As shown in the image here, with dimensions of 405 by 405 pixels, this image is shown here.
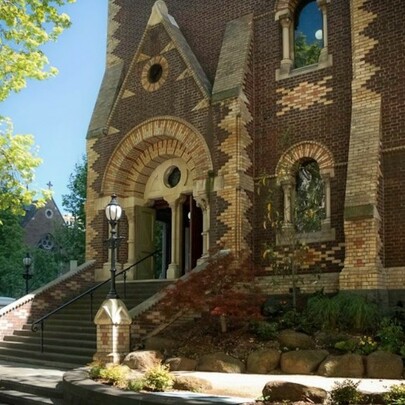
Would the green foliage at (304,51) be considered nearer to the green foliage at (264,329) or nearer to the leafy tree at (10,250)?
the green foliage at (264,329)

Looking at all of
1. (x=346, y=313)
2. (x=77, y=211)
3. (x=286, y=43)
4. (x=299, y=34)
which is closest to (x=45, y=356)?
(x=346, y=313)

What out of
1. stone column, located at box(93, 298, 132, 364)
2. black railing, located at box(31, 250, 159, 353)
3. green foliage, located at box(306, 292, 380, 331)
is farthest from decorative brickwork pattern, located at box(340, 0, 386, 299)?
black railing, located at box(31, 250, 159, 353)

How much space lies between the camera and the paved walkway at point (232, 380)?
8.09 meters

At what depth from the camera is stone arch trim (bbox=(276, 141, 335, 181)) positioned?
1448cm

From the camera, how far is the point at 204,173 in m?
15.9

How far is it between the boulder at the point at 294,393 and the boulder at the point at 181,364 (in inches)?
171

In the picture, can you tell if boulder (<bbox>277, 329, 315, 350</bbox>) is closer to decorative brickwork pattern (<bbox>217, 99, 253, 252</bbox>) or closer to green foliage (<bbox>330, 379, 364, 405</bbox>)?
decorative brickwork pattern (<bbox>217, 99, 253, 252</bbox>)

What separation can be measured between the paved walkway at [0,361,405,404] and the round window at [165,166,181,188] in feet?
22.8

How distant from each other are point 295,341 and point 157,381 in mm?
4018

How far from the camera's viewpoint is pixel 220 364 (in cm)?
1064

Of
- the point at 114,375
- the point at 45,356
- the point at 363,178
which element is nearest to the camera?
the point at 114,375

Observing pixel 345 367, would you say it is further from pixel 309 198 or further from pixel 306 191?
pixel 306 191

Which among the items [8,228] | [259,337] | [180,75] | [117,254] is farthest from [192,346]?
[8,228]

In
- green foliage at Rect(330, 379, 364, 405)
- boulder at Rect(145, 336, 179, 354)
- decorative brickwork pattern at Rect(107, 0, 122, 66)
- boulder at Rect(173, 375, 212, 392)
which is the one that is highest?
decorative brickwork pattern at Rect(107, 0, 122, 66)
